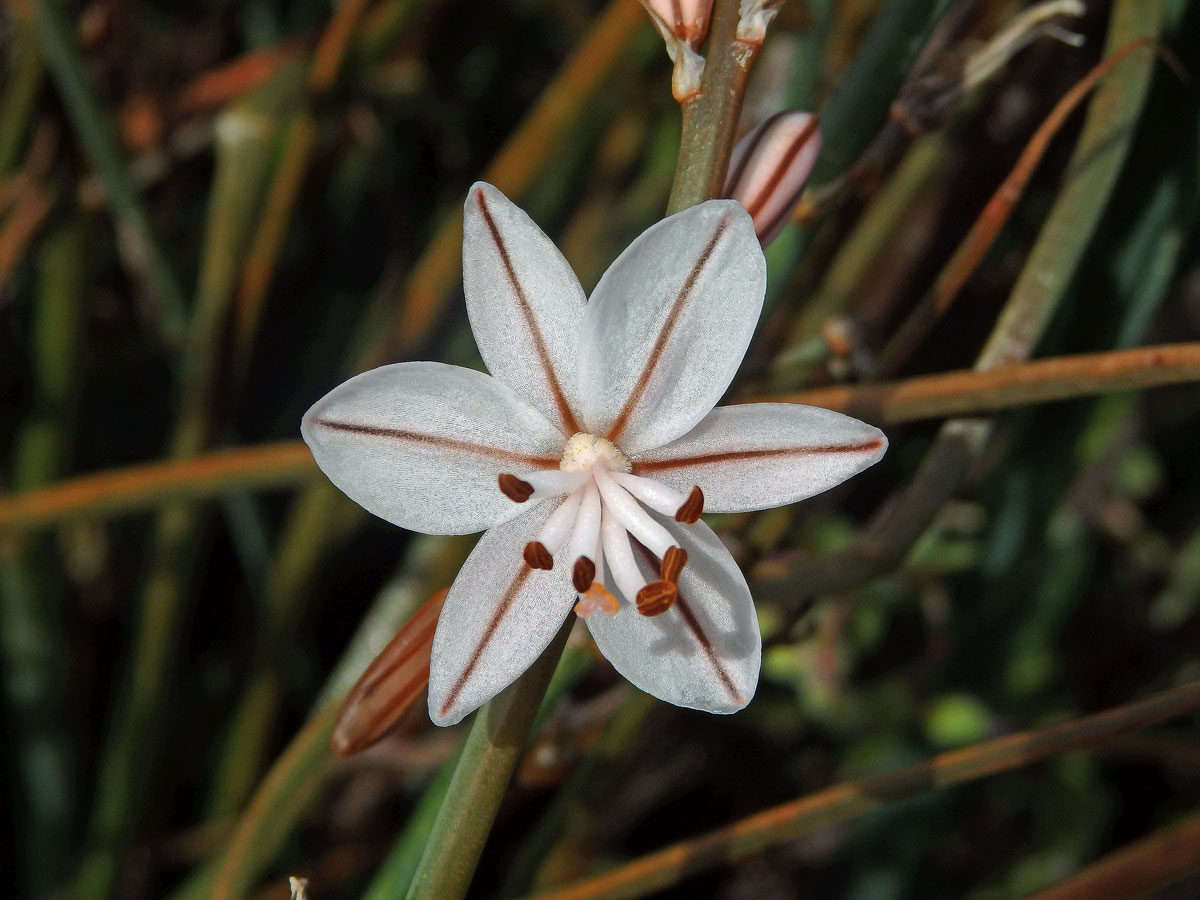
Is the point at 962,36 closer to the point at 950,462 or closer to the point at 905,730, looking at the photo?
the point at 950,462

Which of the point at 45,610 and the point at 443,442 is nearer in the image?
the point at 443,442

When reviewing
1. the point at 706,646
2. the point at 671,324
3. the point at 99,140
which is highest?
the point at 99,140

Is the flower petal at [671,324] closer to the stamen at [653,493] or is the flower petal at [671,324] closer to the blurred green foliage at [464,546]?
the stamen at [653,493]

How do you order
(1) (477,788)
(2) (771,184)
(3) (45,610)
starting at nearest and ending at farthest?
1. (1) (477,788)
2. (2) (771,184)
3. (3) (45,610)

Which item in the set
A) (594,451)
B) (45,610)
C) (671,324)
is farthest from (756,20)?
(45,610)

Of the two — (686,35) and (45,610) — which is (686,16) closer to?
(686,35)

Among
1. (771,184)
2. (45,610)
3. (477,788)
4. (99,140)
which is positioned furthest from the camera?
(45,610)

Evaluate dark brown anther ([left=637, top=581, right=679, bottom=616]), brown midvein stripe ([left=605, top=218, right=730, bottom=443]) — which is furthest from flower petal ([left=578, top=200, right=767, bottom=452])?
dark brown anther ([left=637, top=581, right=679, bottom=616])

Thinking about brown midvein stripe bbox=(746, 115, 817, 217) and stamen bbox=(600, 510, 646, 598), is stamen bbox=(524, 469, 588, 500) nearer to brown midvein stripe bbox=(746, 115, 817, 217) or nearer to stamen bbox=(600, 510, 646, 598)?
stamen bbox=(600, 510, 646, 598)
